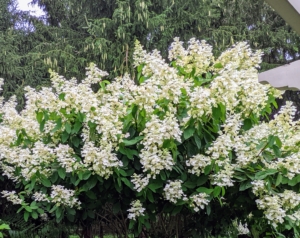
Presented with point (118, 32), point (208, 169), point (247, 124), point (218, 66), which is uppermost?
point (118, 32)

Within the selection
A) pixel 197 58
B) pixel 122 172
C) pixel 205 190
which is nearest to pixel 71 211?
pixel 122 172

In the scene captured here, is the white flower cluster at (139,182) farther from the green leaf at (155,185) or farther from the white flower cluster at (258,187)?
the white flower cluster at (258,187)

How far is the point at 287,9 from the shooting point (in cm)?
194

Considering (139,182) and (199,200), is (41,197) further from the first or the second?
(199,200)

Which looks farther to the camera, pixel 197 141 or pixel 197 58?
pixel 197 58

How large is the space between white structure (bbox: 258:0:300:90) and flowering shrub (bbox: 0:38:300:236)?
111 millimetres

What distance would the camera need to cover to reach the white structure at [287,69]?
6.26 ft

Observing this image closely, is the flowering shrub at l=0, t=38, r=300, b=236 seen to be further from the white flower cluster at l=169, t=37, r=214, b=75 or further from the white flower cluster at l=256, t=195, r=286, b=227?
the white flower cluster at l=169, t=37, r=214, b=75

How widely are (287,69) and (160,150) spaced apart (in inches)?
32.3

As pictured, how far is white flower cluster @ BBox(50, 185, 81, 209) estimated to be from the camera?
6.76 feet

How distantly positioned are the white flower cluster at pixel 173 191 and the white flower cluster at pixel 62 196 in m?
0.51

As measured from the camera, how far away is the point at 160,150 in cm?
191

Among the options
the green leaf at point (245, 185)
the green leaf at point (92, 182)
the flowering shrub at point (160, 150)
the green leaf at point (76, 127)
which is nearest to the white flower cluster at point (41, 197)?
the flowering shrub at point (160, 150)

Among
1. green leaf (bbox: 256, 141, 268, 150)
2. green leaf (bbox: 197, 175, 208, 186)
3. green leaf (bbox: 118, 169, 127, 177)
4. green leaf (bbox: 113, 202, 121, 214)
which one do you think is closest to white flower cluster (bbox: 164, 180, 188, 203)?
green leaf (bbox: 197, 175, 208, 186)
